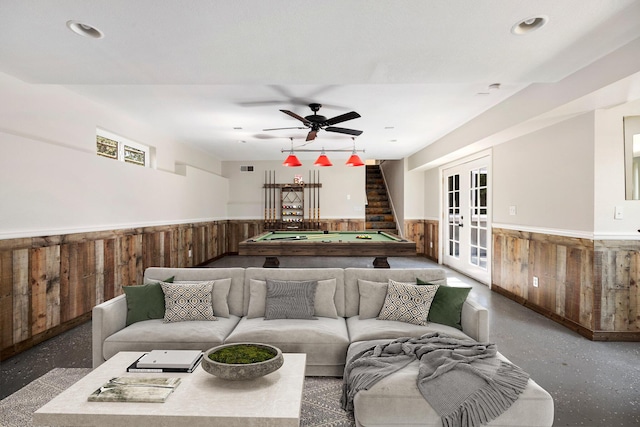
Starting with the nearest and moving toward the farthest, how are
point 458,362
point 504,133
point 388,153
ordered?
point 458,362 → point 504,133 → point 388,153

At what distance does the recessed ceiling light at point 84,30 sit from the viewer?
7.38 feet

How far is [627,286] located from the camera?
3.49m

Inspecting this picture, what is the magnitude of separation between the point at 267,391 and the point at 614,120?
396 cm

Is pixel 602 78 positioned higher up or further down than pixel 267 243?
higher up

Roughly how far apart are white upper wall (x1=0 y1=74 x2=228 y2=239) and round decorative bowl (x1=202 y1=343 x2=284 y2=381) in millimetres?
2506

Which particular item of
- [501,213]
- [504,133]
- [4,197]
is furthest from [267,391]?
[501,213]

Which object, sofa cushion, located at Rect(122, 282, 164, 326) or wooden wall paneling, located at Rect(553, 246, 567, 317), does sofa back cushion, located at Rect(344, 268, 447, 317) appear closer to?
sofa cushion, located at Rect(122, 282, 164, 326)

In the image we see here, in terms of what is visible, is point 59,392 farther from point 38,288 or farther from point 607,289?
point 607,289

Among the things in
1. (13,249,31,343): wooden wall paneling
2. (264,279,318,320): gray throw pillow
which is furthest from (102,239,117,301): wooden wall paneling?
(264,279,318,320): gray throw pillow

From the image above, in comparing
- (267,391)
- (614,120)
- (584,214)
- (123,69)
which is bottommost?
(267,391)

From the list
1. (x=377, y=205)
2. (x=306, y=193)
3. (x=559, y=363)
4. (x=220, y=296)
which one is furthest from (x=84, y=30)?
(x=377, y=205)

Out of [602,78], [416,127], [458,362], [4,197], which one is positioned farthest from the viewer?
[416,127]

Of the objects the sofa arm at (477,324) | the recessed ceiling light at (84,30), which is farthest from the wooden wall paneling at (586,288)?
the recessed ceiling light at (84,30)

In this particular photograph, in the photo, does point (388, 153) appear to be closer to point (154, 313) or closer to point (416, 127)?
point (416, 127)
